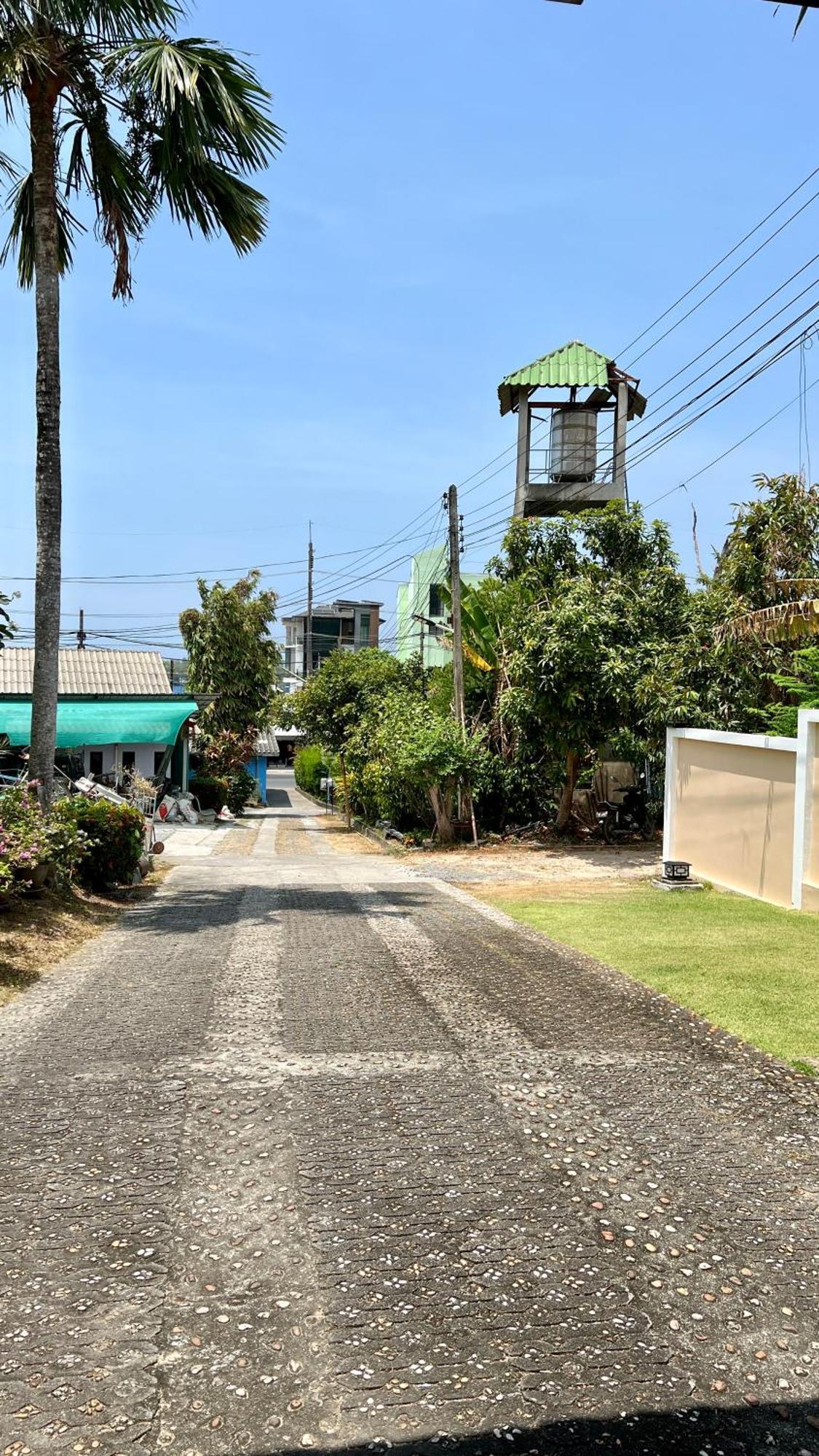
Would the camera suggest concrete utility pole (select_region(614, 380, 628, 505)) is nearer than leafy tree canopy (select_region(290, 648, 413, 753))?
Yes

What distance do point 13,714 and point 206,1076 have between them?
74.3 ft

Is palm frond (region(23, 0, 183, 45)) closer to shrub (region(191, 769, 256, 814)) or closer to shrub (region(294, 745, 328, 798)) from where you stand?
shrub (region(191, 769, 256, 814))

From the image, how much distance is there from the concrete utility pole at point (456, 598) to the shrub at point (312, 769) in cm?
3151

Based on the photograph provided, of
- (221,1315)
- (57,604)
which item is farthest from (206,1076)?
(57,604)

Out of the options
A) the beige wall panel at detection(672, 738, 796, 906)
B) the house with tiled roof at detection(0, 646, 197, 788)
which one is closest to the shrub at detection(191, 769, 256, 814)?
the house with tiled roof at detection(0, 646, 197, 788)

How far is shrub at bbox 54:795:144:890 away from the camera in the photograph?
13.2 m

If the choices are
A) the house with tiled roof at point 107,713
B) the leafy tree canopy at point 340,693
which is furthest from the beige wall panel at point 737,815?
the leafy tree canopy at point 340,693

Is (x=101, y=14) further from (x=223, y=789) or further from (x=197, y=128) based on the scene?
(x=223, y=789)

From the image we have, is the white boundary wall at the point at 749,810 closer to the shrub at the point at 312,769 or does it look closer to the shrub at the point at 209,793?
the shrub at the point at 209,793

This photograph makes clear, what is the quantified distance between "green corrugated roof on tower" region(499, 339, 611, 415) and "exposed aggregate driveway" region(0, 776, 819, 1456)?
20972 millimetres

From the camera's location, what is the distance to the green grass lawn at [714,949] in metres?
6.92

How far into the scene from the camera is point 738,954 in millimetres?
9219

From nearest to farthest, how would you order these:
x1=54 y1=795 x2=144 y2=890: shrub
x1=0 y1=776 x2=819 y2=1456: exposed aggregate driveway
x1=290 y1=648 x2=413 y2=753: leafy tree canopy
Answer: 1. x1=0 y1=776 x2=819 y2=1456: exposed aggregate driveway
2. x1=54 y1=795 x2=144 y2=890: shrub
3. x1=290 y1=648 x2=413 y2=753: leafy tree canopy

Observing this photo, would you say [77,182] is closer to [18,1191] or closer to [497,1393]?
[18,1191]
